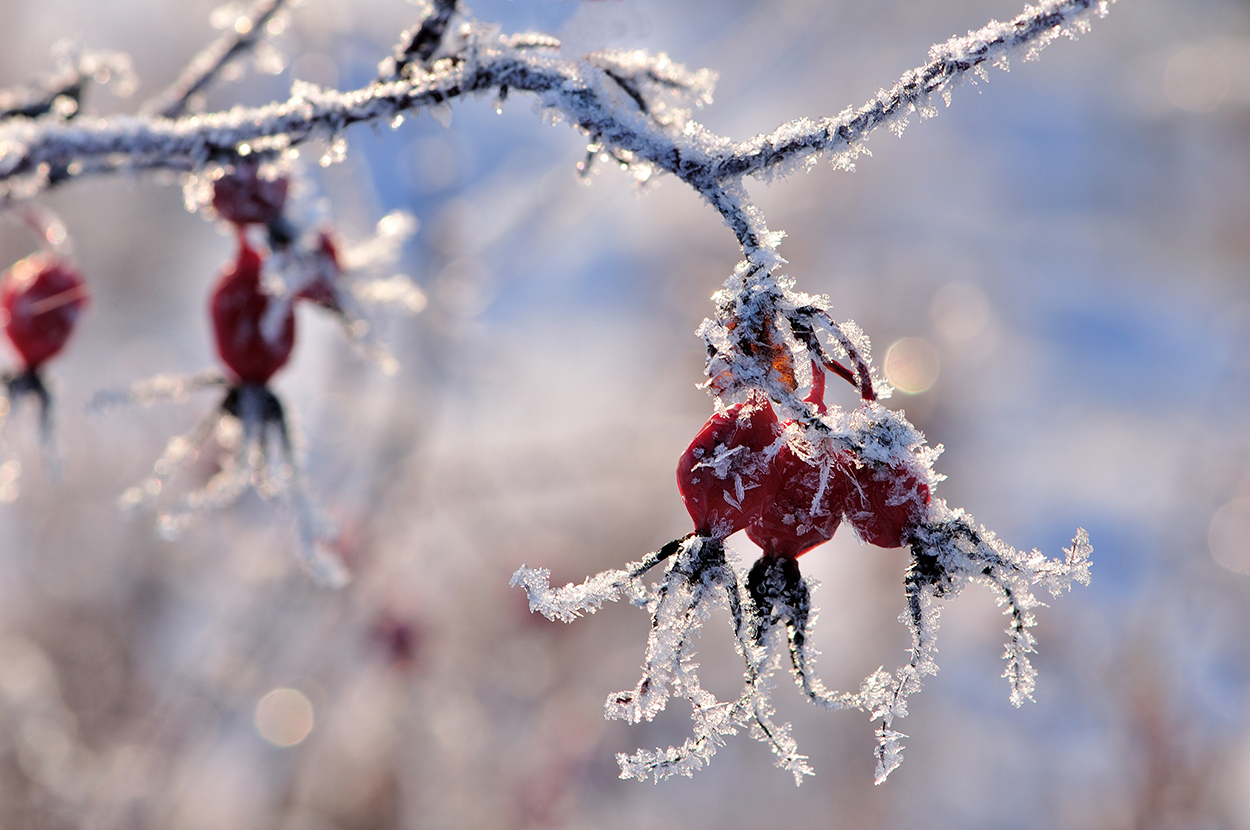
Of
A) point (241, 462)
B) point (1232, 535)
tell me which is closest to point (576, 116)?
point (241, 462)

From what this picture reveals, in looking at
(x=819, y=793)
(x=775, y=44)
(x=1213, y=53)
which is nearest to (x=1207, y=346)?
(x=1213, y=53)

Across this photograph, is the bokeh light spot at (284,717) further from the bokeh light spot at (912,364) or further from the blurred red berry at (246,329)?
the bokeh light spot at (912,364)

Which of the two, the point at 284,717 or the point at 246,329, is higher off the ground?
the point at 246,329

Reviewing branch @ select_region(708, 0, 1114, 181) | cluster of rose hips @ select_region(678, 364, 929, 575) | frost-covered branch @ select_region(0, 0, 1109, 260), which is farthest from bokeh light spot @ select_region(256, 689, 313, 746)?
branch @ select_region(708, 0, 1114, 181)

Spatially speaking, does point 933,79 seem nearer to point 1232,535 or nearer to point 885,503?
point 885,503

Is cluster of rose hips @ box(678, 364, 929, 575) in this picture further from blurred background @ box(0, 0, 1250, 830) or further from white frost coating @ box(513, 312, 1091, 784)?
blurred background @ box(0, 0, 1250, 830)

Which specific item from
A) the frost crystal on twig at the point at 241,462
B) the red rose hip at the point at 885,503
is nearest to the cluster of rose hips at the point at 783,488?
the red rose hip at the point at 885,503
